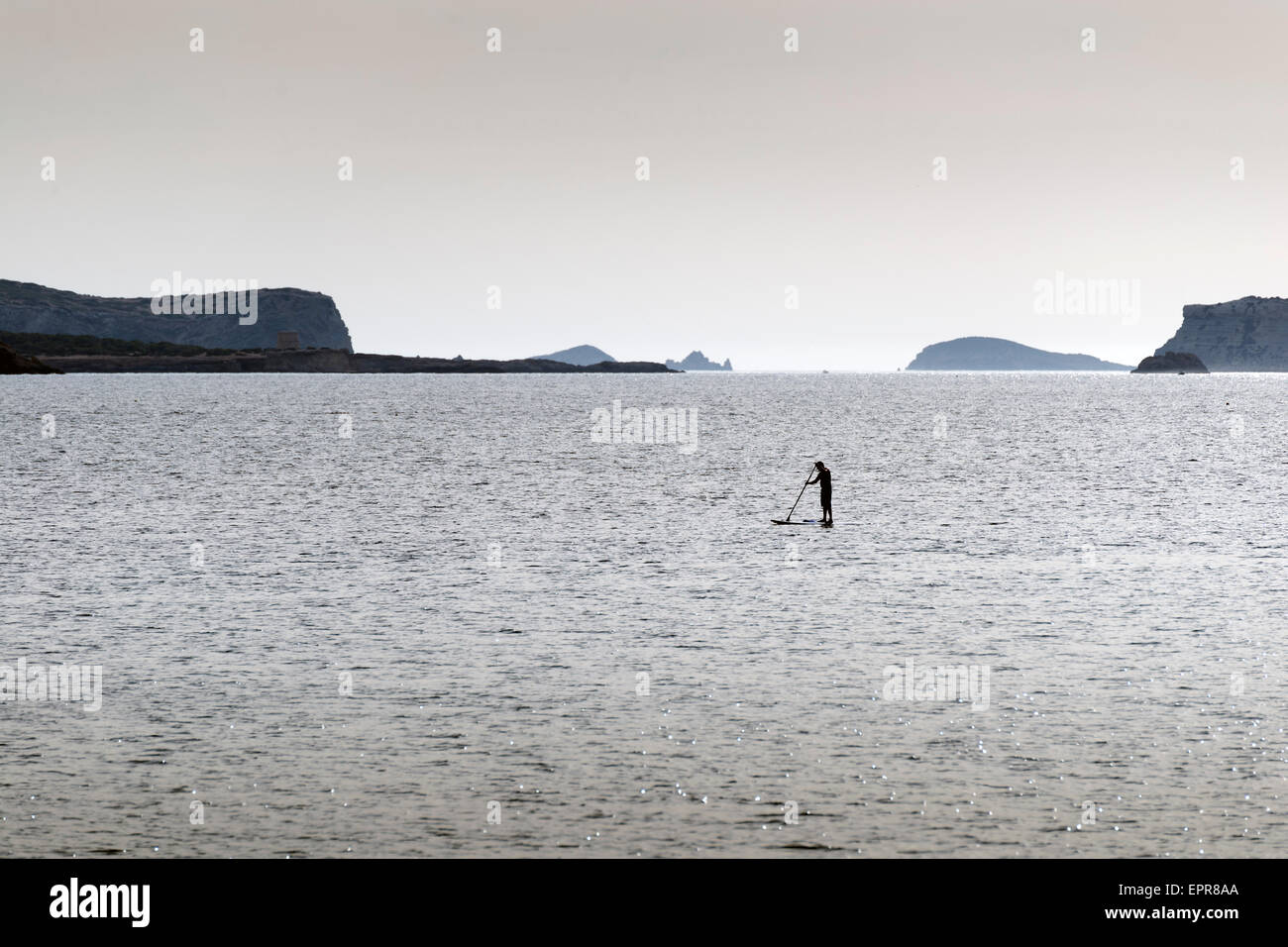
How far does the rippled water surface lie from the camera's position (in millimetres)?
14836

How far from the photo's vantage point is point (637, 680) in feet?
72.3

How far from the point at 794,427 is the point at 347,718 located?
Result: 453 feet

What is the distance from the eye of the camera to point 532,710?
19.9 meters

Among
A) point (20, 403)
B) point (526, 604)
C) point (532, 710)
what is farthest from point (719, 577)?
point (20, 403)

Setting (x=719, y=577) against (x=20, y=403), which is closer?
(x=719, y=577)

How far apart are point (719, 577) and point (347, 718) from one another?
16.9 meters

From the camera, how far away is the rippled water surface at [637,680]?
14.8 m
